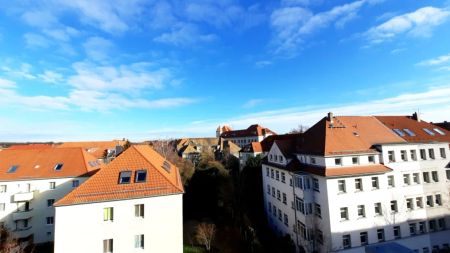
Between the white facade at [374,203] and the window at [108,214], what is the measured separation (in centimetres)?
1873

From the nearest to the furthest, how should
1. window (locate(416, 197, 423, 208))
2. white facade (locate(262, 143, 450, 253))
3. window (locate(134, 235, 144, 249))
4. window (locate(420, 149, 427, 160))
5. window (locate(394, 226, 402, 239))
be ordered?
window (locate(134, 235, 144, 249)) < white facade (locate(262, 143, 450, 253)) < window (locate(394, 226, 402, 239)) < window (locate(416, 197, 423, 208)) < window (locate(420, 149, 427, 160))

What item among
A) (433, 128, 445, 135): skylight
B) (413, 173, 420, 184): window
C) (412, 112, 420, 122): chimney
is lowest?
(413, 173, 420, 184): window

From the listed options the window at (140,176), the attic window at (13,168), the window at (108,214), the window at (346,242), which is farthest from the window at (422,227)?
the attic window at (13,168)

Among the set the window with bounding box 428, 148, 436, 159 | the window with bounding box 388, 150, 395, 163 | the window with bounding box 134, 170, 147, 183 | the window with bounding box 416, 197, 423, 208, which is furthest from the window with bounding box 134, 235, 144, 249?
the window with bounding box 428, 148, 436, 159

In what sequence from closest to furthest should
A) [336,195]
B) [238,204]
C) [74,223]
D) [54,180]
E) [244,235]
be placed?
[74,223] < [336,195] < [244,235] < [54,180] < [238,204]

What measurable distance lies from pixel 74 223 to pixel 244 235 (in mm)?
19565

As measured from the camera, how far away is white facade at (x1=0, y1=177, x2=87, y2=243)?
1157 inches

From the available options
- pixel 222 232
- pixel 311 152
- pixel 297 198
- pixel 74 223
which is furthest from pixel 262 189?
pixel 74 223

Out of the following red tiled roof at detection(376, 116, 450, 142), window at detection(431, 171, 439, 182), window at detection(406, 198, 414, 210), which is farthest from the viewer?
red tiled roof at detection(376, 116, 450, 142)

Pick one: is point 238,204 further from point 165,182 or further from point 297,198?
point 165,182

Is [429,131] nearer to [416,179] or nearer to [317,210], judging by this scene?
[416,179]

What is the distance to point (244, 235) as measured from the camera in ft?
96.9

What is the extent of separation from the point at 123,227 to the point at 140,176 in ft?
13.7

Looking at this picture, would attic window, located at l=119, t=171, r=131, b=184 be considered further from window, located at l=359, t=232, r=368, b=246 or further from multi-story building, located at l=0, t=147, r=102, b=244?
window, located at l=359, t=232, r=368, b=246
